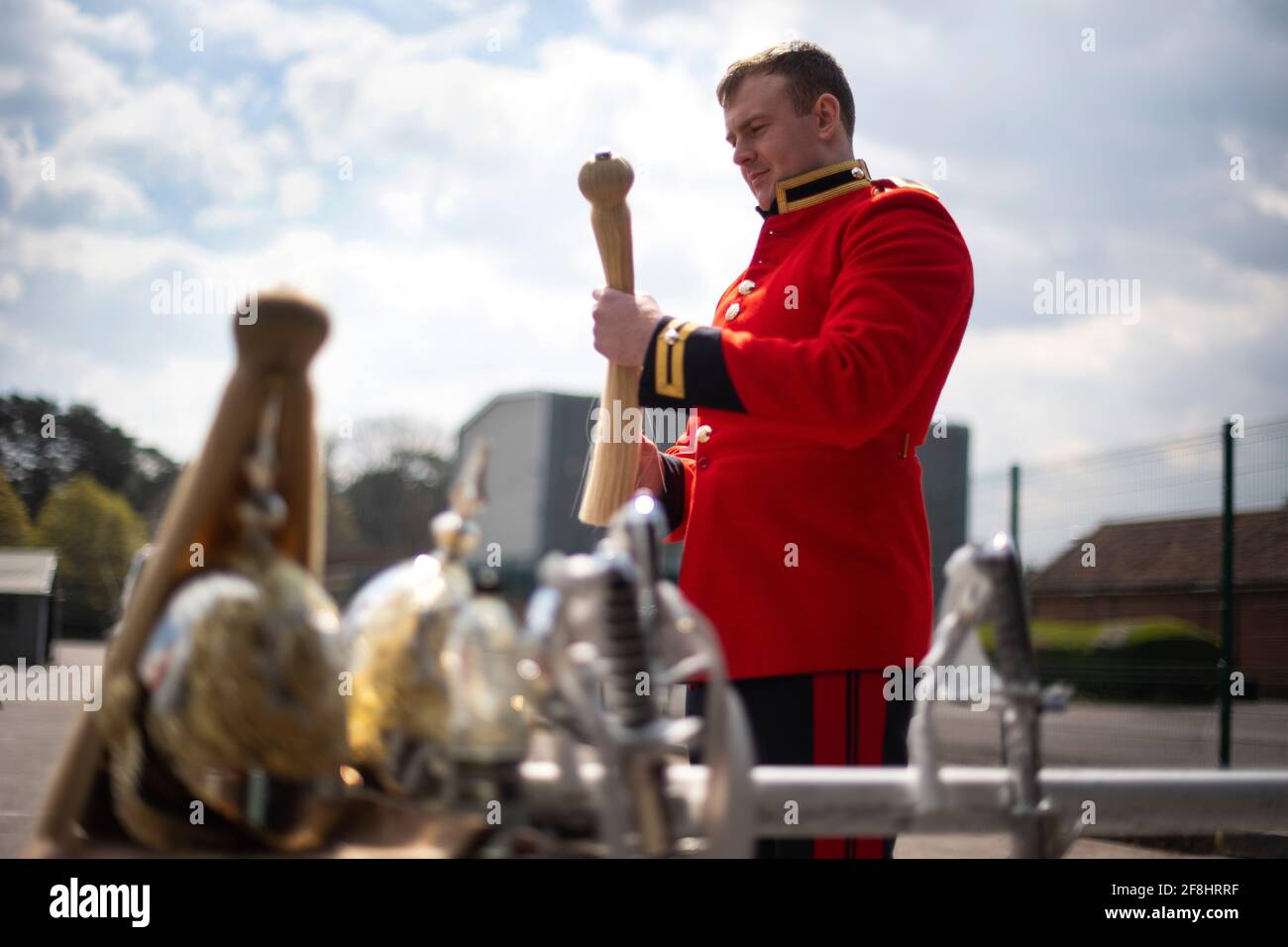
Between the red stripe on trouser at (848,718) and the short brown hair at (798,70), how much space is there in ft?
3.12

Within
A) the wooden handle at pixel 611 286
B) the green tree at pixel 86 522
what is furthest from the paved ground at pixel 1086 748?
the wooden handle at pixel 611 286

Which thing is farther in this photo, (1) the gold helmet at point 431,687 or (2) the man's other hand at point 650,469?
(2) the man's other hand at point 650,469

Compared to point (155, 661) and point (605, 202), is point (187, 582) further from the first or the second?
point (605, 202)

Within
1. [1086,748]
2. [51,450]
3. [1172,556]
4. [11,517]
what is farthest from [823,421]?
[1086,748]

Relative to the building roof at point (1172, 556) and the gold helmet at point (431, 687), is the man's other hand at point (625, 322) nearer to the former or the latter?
the gold helmet at point (431, 687)

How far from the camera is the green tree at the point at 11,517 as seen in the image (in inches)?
98.5

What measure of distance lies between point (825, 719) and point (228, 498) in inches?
46.0

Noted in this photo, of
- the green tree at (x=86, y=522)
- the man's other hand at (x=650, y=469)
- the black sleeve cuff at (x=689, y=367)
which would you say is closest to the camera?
the black sleeve cuff at (x=689, y=367)

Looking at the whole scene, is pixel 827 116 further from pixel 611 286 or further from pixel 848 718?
pixel 848 718

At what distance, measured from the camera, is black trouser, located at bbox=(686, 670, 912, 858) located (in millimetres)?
1765

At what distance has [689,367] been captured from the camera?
1.46 m

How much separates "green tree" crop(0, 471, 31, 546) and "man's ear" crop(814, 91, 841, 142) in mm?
1757
